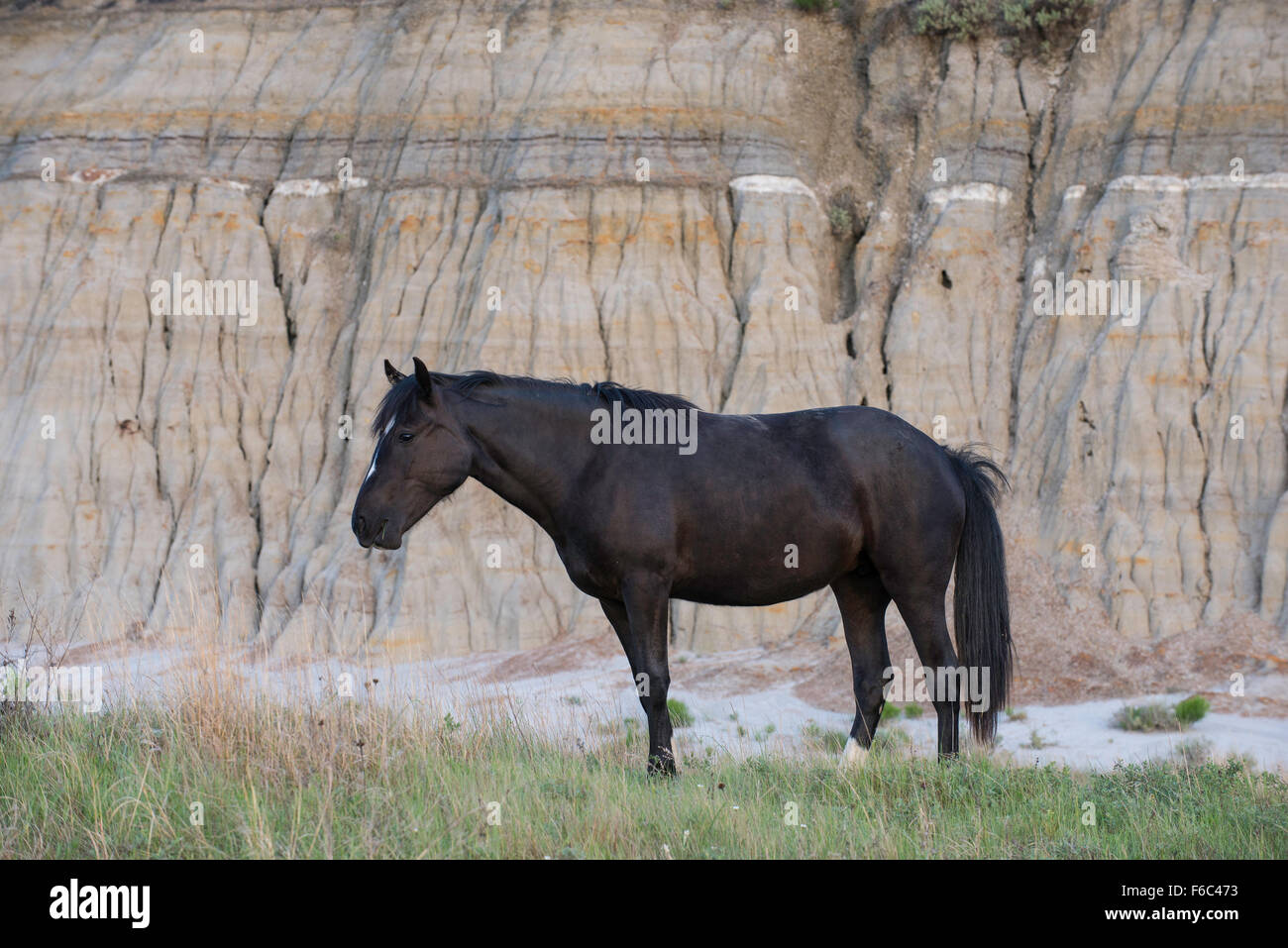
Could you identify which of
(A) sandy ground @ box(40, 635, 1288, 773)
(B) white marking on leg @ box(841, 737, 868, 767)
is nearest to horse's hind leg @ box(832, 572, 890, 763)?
(B) white marking on leg @ box(841, 737, 868, 767)

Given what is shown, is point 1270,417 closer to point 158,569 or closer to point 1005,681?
point 1005,681

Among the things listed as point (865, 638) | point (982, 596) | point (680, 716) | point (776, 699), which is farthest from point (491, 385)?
point (776, 699)

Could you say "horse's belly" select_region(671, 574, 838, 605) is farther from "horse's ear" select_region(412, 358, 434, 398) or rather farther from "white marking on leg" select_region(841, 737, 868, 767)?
"horse's ear" select_region(412, 358, 434, 398)

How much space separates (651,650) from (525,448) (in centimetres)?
159

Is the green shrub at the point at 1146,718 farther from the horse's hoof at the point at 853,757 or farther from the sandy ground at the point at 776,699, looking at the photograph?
the horse's hoof at the point at 853,757

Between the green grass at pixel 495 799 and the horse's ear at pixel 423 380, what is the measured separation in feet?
6.75

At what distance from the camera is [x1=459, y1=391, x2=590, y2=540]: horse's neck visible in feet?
26.1

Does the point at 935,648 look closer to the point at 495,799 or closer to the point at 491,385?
the point at 491,385

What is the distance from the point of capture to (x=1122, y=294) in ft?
69.1

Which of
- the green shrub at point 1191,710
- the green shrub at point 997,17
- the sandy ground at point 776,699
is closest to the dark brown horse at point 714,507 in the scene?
the sandy ground at point 776,699

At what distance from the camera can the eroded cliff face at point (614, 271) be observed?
20.4m
